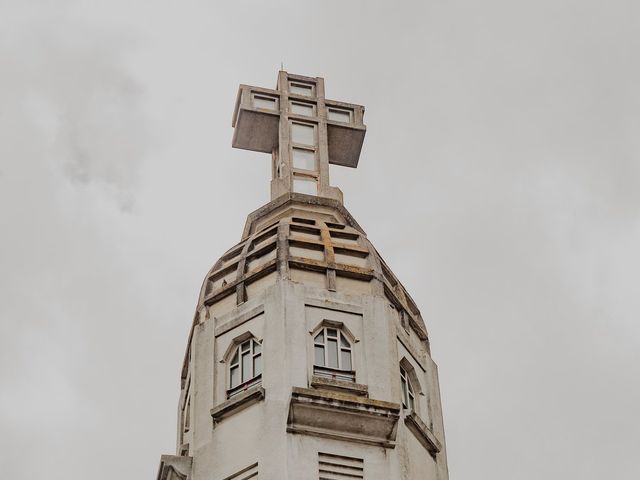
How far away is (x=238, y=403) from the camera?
136ft

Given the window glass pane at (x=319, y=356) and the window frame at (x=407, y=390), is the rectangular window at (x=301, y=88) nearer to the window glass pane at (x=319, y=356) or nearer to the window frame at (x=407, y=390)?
the window frame at (x=407, y=390)

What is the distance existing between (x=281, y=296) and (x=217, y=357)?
2.43 metres

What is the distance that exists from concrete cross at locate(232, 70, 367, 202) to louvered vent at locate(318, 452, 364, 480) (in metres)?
14.5

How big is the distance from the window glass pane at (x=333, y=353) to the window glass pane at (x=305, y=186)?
404 inches

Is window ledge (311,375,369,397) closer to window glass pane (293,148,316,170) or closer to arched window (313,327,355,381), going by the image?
arched window (313,327,355,381)

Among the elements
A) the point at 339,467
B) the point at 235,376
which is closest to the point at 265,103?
the point at 235,376

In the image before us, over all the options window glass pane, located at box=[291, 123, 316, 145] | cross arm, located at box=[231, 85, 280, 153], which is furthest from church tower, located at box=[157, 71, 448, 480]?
cross arm, located at box=[231, 85, 280, 153]

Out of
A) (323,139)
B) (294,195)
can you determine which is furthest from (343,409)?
(323,139)

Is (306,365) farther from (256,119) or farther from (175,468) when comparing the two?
(256,119)

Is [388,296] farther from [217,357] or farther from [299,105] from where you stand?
[299,105]

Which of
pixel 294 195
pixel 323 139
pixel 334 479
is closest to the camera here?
pixel 334 479

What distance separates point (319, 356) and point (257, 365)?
1.65 meters

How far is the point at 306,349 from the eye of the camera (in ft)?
138

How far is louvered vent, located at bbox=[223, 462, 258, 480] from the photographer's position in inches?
1560
